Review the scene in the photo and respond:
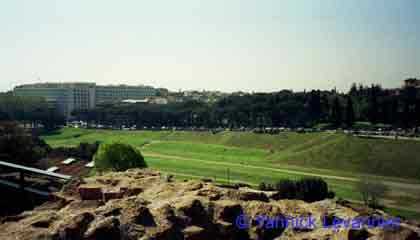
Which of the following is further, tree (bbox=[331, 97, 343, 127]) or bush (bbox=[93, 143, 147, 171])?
tree (bbox=[331, 97, 343, 127])

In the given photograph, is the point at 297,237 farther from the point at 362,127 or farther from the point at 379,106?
the point at 379,106

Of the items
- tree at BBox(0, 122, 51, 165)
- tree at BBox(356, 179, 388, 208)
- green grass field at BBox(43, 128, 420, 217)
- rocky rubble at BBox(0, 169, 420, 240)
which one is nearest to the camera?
rocky rubble at BBox(0, 169, 420, 240)

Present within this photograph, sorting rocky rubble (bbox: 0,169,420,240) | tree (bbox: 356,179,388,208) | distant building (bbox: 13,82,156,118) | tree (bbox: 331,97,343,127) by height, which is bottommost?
tree (bbox: 356,179,388,208)

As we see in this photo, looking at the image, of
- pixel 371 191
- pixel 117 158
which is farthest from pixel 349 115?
pixel 117 158

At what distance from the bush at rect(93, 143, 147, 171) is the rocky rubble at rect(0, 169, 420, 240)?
19158 mm

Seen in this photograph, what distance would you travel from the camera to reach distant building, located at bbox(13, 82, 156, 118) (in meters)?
140

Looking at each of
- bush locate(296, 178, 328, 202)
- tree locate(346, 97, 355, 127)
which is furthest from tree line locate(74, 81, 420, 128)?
bush locate(296, 178, 328, 202)

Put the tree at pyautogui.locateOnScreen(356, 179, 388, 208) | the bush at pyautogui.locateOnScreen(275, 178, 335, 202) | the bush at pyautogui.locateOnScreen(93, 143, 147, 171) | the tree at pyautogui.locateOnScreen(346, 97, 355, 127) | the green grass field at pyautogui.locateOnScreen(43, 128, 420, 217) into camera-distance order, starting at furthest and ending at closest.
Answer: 1. the tree at pyautogui.locateOnScreen(346, 97, 355, 127)
2. the green grass field at pyautogui.locateOnScreen(43, 128, 420, 217)
3. the bush at pyautogui.locateOnScreen(93, 143, 147, 171)
4. the tree at pyautogui.locateOnScreen(356, 179, 388, 208)
5. the bush at pyautogui.locateOnScreen(275, 178, 335, 202)

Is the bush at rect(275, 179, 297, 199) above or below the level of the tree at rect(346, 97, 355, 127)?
below

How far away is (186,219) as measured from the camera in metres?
10.7

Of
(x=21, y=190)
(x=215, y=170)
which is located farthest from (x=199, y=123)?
(x=21, y=190)

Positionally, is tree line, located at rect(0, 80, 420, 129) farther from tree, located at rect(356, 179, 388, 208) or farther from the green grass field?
tree, located at rect(356, 179, 388, 208)

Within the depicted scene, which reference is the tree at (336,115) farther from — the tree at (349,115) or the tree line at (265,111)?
the tree at (349,115)

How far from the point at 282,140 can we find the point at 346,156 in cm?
1418
